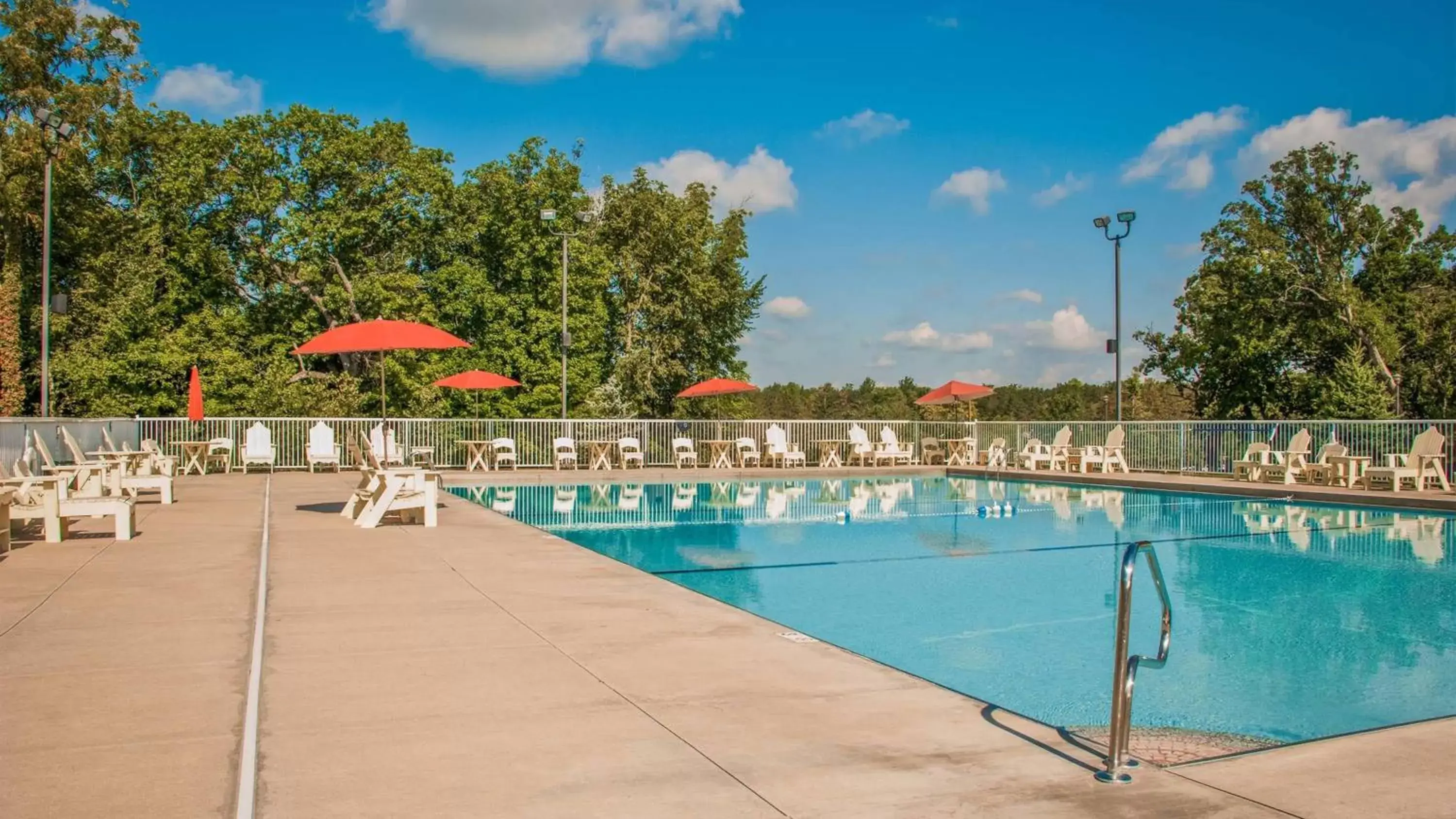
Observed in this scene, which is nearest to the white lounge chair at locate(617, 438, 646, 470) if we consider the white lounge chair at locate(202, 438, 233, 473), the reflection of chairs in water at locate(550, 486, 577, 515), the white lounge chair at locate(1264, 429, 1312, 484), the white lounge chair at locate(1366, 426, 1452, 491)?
the reflection of chairs in water at locate(550, 486, 577, 515)

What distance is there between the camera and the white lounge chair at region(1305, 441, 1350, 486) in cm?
1750

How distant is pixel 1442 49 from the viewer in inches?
914

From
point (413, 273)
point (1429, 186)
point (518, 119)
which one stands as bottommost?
point (413, 273)

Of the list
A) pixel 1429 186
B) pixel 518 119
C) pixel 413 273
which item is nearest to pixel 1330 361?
pixel 1429 186

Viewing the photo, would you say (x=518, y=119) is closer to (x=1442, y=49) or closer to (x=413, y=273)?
(x=413, y=273)

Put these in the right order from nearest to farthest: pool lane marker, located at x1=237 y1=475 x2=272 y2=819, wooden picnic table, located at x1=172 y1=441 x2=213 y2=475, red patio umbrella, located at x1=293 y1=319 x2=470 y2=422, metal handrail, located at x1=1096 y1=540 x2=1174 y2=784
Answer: pool lane marker, located at x1=237 y1=475 x2=272 y2=819 → metal handrail, located at x1=1096 y1=540 x2=1174 y2=784 → red patio umbrella, located at x1=293 y1=319 x2=470 y2=422 → wooden picnic table, located at x1=172 y1=441 x2=213 y2=475

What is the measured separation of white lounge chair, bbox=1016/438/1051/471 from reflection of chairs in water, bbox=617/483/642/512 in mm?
9281

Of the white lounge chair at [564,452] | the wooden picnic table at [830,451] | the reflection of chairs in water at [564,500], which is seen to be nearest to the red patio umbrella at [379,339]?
the reflection of chairs in water at [564,500]

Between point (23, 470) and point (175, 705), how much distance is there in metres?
8.74

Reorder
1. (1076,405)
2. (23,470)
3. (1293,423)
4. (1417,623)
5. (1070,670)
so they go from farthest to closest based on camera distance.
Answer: (1076,405)
(1293,423)
(23,470)
(1417,623)
(1070,670)

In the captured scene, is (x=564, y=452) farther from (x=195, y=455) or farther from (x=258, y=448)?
(x=195, y=455)

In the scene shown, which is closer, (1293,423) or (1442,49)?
(1293,423)

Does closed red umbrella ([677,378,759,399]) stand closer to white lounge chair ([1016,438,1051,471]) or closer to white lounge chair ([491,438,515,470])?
white lounge chair ([491,438,515,470])

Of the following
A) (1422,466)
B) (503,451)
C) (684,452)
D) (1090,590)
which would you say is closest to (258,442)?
(503,451)
